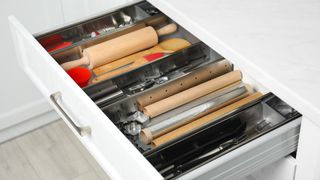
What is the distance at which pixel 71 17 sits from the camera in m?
2.13

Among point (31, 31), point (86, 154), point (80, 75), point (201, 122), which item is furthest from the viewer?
point (86, 154)

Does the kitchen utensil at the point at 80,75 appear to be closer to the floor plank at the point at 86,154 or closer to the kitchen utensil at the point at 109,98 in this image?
the kitchen utensil at the point at 109,98

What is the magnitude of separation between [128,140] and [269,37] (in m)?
0.37

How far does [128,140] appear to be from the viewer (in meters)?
1.07

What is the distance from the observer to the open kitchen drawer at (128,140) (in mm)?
1057

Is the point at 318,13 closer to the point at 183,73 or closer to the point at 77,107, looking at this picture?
the point at 183,73

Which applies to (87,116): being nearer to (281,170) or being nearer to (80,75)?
(80,75)

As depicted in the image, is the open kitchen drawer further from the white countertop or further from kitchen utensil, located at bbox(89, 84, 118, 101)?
the white countertop

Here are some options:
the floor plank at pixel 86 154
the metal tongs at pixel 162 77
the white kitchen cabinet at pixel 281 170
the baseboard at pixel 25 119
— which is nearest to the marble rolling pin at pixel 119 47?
the metal tongs at pixel 162 77

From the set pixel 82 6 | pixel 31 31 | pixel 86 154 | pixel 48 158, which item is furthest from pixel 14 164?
pixel 82 6

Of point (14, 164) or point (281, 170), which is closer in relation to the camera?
point (281, 170)

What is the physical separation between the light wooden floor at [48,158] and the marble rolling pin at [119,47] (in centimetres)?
73

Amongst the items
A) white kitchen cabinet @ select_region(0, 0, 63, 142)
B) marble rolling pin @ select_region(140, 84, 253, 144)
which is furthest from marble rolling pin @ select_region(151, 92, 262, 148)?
white kitchen cabinet @ select_region(0, 0, 63, 142)

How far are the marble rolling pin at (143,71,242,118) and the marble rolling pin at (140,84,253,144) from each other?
0.06ft
